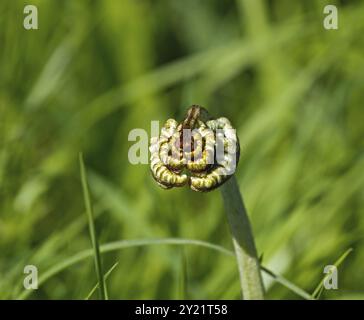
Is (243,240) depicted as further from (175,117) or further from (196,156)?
(175,117)

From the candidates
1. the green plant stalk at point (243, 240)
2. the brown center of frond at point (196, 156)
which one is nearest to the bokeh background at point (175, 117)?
the green plant stalk at point (243, 240)

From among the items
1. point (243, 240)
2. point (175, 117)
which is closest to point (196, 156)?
point (243, 240)

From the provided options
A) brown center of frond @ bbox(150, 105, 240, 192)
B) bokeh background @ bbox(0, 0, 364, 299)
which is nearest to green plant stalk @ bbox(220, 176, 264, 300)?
brown center of frond @ bbox(150, 105, 240, 192)

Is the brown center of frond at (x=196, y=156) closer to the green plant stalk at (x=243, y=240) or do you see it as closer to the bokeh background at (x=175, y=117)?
the green plant stalk at (x=243, y=240)

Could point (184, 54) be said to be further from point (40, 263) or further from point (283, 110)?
point (40, 263)

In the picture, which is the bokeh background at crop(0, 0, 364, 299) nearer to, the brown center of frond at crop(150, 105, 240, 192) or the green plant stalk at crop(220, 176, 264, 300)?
the green plant stalk at crop(220, 176, 264, 300)
